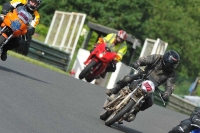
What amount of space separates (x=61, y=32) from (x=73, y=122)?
1875 cm

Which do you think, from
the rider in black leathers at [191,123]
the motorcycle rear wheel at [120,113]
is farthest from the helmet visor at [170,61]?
the rider in black leathers at [191,123]

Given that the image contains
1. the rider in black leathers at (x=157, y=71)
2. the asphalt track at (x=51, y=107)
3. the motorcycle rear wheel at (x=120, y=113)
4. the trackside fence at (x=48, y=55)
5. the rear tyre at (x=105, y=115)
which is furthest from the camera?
the trackside fence at (x=48, y=55)

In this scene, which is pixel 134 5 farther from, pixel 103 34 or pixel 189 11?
pixel 103 34

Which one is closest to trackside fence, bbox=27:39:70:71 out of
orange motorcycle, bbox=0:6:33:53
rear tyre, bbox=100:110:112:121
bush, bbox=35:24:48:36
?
orange motorcycle, bbox=0:6:33:53

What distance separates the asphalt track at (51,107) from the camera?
11305mm

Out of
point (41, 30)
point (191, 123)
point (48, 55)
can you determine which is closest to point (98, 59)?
point (48, 55)

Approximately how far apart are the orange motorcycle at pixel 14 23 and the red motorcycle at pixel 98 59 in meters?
7.52

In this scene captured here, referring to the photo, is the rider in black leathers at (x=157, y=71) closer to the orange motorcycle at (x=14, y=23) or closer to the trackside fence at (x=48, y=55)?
the orange motorcycle at (x=14, y=23)

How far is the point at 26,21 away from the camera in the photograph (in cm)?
1594

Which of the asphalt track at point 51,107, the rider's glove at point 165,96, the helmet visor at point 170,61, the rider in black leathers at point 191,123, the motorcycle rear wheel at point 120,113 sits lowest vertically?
the asphalt track at point 51,107

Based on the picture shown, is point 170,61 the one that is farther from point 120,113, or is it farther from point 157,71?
point 120,113

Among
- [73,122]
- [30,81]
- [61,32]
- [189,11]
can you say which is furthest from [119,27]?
[73,122]

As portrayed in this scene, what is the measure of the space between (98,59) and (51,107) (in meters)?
9.98

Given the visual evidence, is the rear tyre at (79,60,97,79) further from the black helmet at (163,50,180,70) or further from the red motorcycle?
the black helmet at (163,50,180,70)
